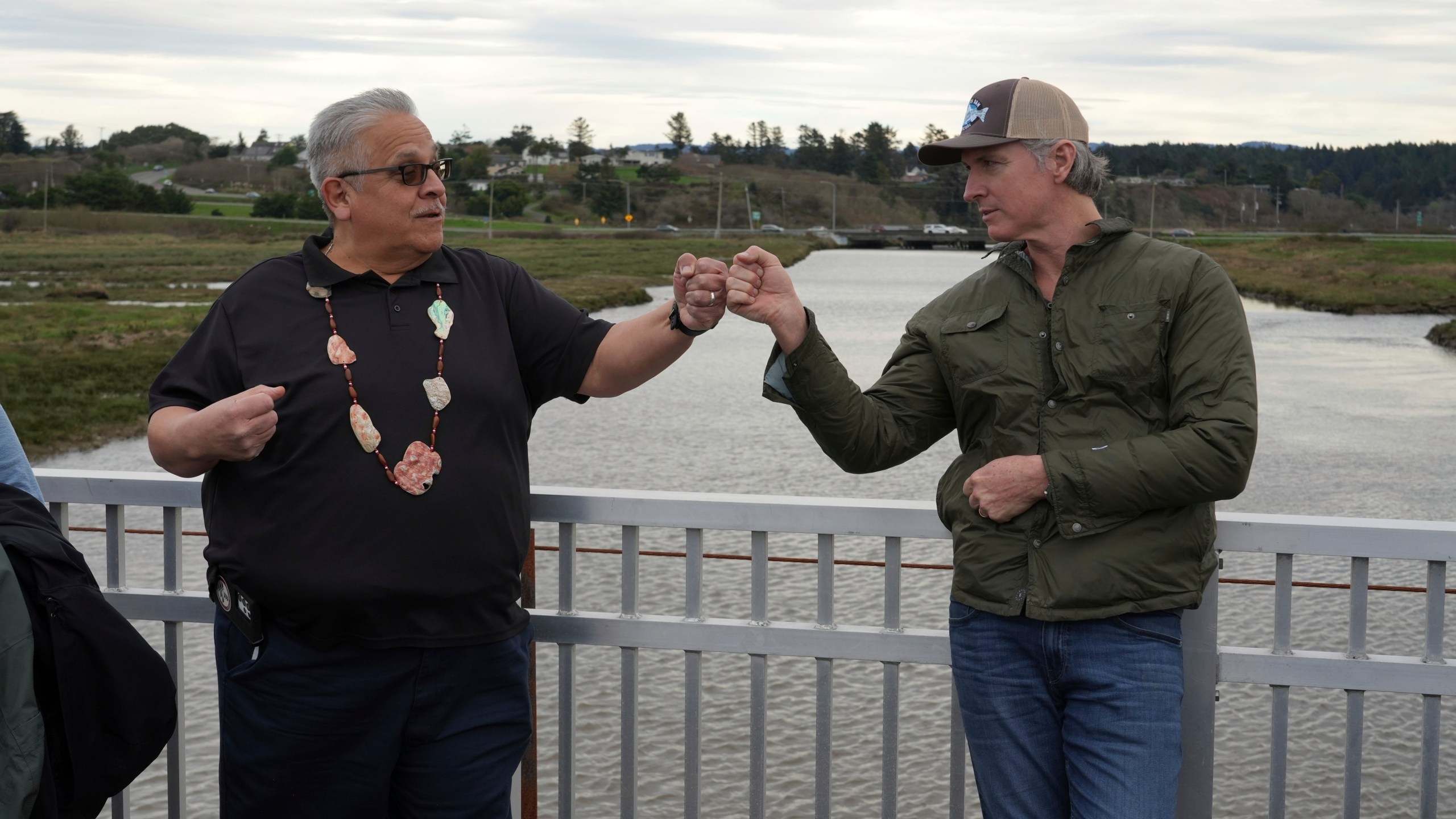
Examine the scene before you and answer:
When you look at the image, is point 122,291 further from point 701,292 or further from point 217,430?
point 701,292

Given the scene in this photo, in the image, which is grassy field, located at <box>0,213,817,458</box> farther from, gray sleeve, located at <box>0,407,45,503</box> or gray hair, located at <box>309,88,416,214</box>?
gray hair, located at <box>309,88,416,214</box>

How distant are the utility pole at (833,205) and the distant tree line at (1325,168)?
110 feet

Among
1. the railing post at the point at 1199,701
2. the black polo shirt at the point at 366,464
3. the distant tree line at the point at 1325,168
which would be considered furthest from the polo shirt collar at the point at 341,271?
the distant tree line at the point at 1325,168

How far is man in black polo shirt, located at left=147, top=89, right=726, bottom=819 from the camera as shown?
2.16m

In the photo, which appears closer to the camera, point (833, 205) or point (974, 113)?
point (974, 113)

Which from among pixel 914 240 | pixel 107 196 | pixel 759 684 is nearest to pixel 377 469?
A: pixel 759 684

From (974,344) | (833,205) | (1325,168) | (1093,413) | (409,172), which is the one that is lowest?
(1093,413)

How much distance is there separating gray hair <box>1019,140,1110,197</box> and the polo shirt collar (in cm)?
102

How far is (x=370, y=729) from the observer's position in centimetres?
222

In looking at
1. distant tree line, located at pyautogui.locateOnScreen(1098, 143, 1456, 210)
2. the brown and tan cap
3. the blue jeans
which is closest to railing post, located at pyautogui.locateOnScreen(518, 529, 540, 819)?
the blue jeans

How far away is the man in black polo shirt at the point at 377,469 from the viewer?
2.16 meters

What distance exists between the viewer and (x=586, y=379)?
2363 millimetres

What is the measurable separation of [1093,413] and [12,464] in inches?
69.6

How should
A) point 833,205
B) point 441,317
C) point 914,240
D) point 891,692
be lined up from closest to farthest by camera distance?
point 441,317
point 891,692
point 914,240
point 833,205
